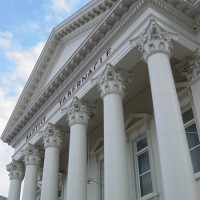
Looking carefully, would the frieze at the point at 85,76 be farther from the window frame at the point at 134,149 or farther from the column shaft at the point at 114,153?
the window frame at the point at 134,149

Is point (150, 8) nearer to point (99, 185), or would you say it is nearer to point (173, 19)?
point (173, 19)

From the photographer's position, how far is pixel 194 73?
1467 centimetres

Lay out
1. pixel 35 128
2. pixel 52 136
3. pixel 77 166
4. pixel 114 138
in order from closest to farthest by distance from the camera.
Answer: pixel 114 138 → pixel 77 166 → pixel 52 136 → pixel 35 128

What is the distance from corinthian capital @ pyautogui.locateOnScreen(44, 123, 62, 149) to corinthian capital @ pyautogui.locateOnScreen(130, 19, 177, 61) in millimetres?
7757

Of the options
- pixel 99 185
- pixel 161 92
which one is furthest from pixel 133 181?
pixel 161 92

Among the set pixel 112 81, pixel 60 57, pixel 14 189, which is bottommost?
pixel 14 189

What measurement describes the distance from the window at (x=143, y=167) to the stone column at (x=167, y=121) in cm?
552

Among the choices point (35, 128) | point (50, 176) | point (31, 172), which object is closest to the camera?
point (50, 176)

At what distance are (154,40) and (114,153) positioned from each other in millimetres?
4563

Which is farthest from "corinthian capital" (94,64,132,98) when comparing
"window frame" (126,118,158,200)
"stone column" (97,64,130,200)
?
"window frame" (126,118,158,200)

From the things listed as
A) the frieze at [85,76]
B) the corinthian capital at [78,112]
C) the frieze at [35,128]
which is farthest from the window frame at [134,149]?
the frieze at [35,128]

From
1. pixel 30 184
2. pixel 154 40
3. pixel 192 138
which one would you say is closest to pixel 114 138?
pixel 192 138

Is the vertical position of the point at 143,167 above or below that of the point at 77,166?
above

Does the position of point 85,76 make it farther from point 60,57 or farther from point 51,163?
point 51,163
